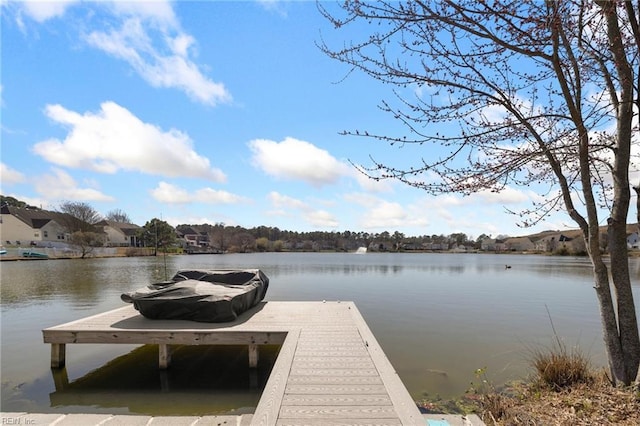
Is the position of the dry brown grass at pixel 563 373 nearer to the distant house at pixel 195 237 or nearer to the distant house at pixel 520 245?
the distant house at pixel 195 237

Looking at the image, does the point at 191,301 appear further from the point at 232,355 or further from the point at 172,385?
the point at 232,355

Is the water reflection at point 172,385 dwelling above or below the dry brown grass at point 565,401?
below

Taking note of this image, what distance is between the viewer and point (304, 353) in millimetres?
4535

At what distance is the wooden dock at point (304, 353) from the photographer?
2945mm

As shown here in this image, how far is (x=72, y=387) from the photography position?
534 centimetres

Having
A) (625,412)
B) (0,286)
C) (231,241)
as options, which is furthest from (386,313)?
(231,241)

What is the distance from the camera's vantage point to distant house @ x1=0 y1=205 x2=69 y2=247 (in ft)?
160

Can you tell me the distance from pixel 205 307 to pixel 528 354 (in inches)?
249

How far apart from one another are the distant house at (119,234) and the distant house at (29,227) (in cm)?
881

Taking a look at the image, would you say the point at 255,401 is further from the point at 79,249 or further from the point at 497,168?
the point at 79,249

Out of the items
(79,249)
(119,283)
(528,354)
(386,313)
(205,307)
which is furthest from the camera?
(79,249)

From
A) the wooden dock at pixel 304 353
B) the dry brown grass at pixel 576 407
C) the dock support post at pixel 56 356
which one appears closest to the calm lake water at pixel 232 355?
the dock support post at pixel 56 356

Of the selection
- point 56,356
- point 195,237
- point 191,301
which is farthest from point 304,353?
point 195,237

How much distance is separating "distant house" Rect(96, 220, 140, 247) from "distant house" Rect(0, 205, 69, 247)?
881cm
